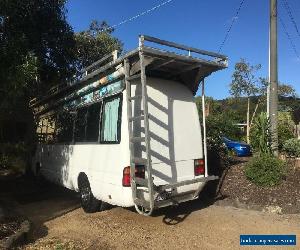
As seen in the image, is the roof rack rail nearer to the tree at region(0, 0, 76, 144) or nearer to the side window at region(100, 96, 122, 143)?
the side window at region(100, 96, 122, 143)

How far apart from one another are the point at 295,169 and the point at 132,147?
19.3 feet

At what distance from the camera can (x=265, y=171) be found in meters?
9.87

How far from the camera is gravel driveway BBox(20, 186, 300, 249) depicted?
21.6 ft

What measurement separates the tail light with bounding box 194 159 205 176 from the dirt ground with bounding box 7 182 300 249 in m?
0.92

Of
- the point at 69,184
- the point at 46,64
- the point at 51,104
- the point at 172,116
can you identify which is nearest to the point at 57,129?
the point at 51,104

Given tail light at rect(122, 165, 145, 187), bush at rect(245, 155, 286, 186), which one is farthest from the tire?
bush at rect(245, 155, 286, 186)

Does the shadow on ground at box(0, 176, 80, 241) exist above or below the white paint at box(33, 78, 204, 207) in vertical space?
below

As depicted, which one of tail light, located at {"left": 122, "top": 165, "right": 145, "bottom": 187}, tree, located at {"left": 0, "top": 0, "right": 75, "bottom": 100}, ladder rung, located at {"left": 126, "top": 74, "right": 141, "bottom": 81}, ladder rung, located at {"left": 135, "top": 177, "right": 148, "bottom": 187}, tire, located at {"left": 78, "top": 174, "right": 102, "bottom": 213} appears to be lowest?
tire, located at {"left": 78, "top": 174, "right": 102, "bottom": 213}

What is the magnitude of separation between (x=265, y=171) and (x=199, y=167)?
2.51m

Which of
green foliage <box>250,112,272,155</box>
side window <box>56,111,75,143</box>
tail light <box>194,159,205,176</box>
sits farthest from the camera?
green foliage <box>250,112,272,155</box>

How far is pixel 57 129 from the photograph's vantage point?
11094 millimetres

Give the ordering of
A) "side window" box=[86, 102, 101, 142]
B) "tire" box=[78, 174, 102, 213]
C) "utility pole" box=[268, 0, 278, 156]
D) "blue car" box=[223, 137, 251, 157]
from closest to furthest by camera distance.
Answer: "side window" box=[86, 102, 101, 142] → "tire" box=[78, 174, 102, 213] → "utility pole" box=[268, 0, 278, 156] → "blue car" box=[223, 137, 251, 157]

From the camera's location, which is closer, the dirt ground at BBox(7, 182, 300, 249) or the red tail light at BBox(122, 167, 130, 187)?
the dirt ground at BBox(7, 182, 300, 249)

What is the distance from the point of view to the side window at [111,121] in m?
7.58
